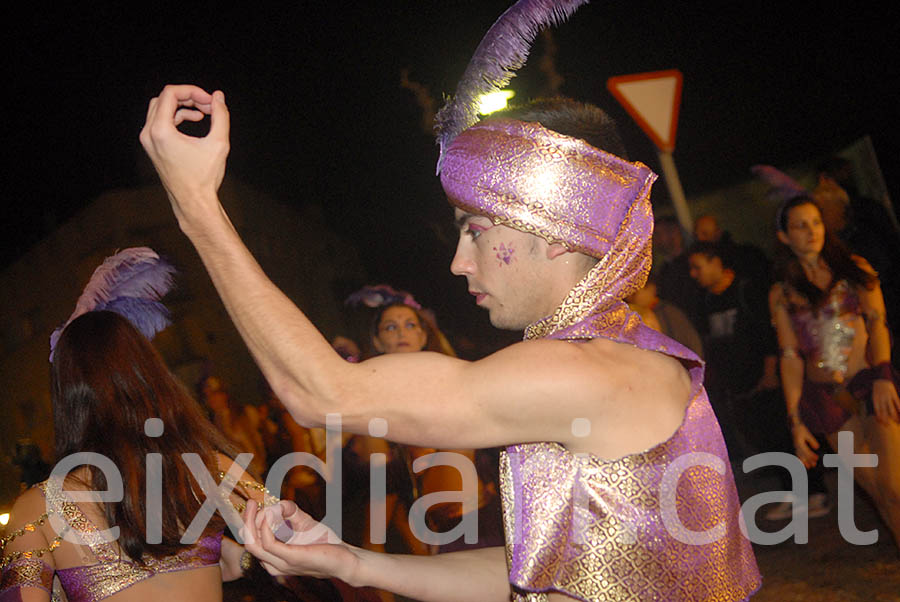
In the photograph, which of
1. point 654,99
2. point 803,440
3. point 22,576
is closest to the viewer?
point 22,576

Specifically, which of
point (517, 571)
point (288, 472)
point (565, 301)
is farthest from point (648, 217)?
point (288, 472)

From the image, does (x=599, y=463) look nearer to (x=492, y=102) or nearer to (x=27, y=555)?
(x=492, y=102)

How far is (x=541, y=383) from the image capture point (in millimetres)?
1458

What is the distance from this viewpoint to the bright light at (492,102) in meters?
1.99

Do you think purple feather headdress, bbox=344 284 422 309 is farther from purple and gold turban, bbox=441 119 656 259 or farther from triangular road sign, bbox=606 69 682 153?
purple and gold turban, bbox=441 119 656 259

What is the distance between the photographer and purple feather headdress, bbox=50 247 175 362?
3211 millimetres

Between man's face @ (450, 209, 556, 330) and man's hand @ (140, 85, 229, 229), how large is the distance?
0.67 metres

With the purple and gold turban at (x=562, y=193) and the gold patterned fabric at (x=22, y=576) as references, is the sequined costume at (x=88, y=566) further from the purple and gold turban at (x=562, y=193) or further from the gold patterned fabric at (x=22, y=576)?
the purple and gold turban at (x=562, y=193)

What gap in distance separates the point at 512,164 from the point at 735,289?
19.5 ft

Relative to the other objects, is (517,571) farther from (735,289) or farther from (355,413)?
(735,289)

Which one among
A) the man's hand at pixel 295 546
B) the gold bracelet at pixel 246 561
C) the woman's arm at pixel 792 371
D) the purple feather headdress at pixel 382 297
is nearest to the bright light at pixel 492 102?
the man's hand at pixel 295 546

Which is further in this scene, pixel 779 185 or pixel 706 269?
pixel 706 269

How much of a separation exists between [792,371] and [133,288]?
4505 millimetres

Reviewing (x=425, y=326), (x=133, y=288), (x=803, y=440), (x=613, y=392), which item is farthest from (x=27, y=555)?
(x=803, y=440)
